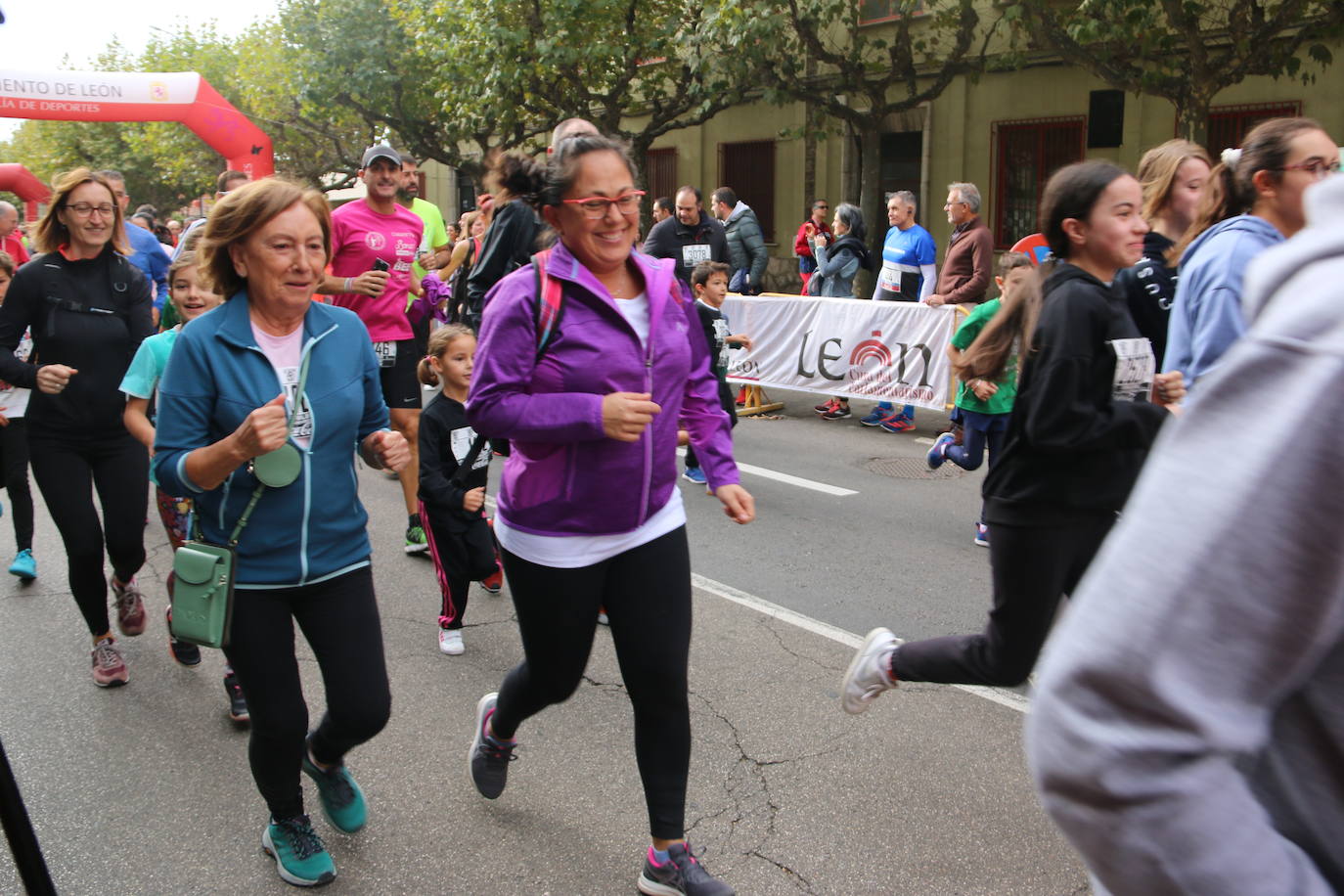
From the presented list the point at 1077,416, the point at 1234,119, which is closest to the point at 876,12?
the point at 1234,119

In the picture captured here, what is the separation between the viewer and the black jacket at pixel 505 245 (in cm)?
643

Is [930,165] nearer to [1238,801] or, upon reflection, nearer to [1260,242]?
[1260,242]

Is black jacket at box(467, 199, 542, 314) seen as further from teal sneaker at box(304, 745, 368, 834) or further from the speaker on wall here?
the speaker on wall

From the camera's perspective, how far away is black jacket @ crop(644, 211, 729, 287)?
979 cm

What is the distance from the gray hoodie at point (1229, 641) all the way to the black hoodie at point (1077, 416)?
2.34m

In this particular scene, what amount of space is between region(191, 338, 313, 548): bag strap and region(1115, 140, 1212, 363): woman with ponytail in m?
2.80

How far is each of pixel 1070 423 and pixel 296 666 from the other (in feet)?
7.10

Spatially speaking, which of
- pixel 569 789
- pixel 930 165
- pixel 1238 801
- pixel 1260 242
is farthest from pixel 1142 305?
pixel 930 165

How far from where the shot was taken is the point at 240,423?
9.94 feet

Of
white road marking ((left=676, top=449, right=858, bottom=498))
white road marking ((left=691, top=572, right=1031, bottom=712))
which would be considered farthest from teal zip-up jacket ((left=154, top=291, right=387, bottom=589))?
white road marking ((left=676, top=449, right=858, bottom=498))

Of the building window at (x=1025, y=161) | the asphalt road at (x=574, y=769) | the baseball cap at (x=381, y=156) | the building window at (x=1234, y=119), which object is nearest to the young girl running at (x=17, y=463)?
the asphalt road at (x=574, y=769)

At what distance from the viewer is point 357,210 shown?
6.55 m

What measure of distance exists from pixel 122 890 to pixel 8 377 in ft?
7.86

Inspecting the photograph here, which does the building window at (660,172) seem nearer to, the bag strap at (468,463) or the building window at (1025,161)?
the building window at (1025,161)
